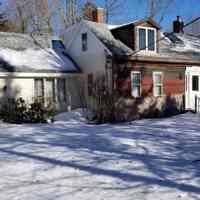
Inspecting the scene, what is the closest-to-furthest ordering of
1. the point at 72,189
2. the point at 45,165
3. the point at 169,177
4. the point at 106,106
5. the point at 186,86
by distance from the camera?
the point at 72,189 < the point at 169,177 < the point at 45,165 < the point at 106,106 < the point at 186,86

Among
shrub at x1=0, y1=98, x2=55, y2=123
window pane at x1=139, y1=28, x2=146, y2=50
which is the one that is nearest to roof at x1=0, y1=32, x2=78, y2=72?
shrub at x1=0, y1=98, x2=55, y2=123

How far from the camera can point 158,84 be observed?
1959 cm

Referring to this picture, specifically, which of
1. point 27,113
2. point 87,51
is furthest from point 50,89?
point 27,113

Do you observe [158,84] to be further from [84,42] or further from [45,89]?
[45,89]

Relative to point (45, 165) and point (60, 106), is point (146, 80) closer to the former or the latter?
point (60, 106)

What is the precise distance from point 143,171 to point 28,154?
268 cm

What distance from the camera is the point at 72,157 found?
23.7 ft

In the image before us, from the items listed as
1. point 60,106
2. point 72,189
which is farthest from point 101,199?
point 60,106

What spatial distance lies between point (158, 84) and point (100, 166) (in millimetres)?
13642

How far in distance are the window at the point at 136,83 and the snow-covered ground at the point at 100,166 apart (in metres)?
8.18

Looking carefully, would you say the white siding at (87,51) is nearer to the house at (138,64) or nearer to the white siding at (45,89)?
the house at (138,64)

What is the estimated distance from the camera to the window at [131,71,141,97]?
726 inches

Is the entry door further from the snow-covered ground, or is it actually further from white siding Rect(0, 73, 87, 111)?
the snow-covered ground

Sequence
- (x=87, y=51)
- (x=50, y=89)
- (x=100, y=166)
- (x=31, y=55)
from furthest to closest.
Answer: (x=87, y=51)
(x=31, y=55)
(x=50, y=89)
(x=100, y=166)
